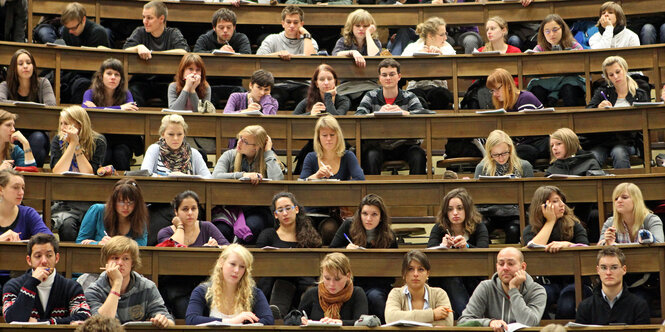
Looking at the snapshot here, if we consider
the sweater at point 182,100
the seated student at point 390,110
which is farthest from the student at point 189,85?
the seated student at point 390,110

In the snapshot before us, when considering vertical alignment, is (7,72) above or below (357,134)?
above

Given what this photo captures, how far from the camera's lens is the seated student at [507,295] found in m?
3.96

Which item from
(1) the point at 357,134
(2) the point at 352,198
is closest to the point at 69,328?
(2) the point at 352,198

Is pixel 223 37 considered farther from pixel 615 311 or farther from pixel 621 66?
pixel 615 311

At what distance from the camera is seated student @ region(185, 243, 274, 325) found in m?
3.89

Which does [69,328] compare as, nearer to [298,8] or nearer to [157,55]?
[157,55]

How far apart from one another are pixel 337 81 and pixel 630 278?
2.03 m

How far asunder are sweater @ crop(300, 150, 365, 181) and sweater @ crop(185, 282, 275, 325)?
3.69 feet

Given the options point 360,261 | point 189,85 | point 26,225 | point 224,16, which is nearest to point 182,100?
point 189,85

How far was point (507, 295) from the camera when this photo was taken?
4.03 meters

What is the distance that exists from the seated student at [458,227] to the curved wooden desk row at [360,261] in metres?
0.09

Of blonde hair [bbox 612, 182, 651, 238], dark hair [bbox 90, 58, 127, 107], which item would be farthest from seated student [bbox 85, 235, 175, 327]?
blonde hair [bbox 612, 182, 651, 238]

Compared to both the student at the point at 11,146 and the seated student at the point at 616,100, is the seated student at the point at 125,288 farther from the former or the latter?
the seated student at the point at 616,100

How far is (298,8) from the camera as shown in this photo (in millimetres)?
6152
